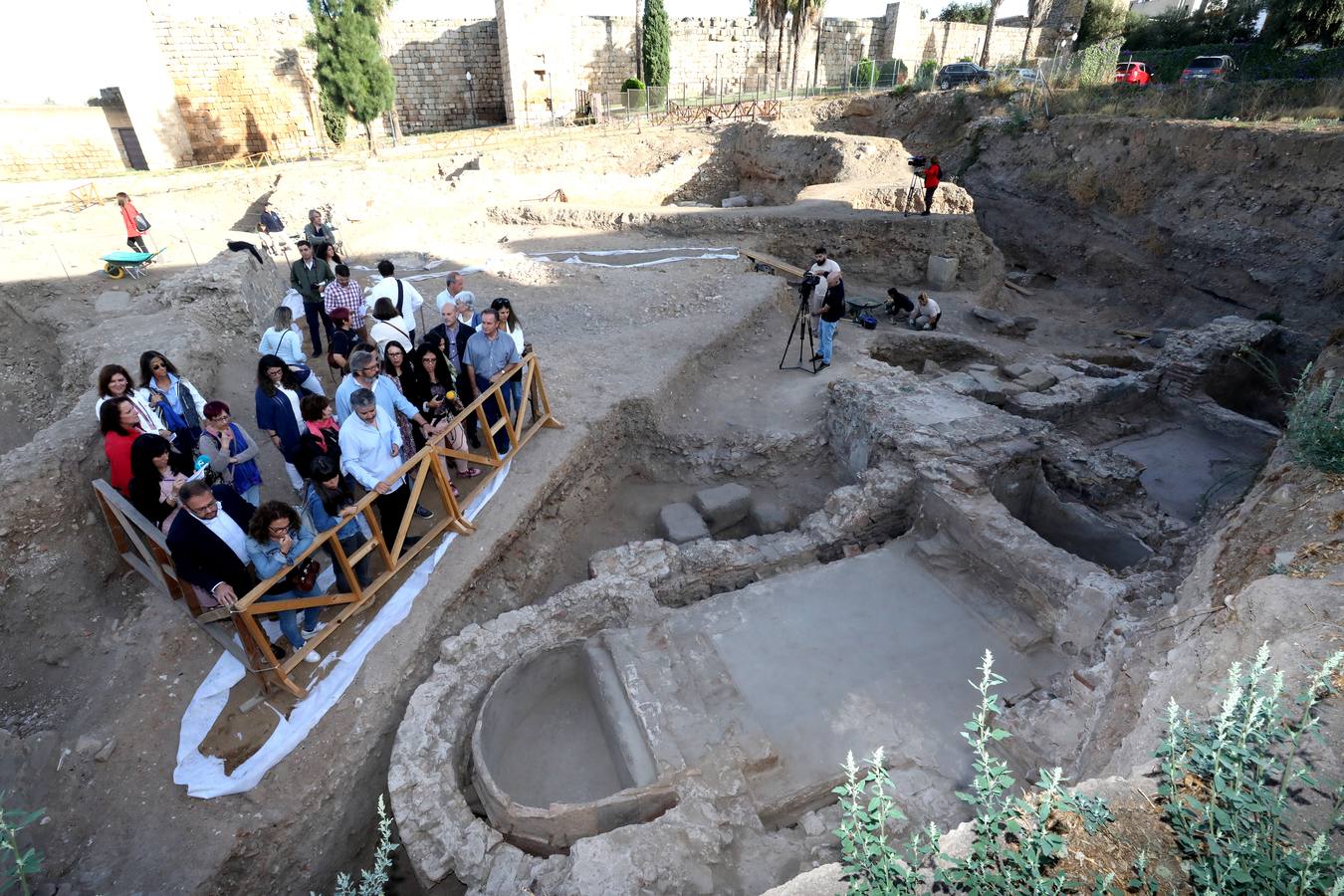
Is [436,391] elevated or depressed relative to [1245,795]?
depressed

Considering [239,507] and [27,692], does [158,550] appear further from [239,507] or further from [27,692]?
[27,692]

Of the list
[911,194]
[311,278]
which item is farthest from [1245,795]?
[911,194]

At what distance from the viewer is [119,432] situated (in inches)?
200

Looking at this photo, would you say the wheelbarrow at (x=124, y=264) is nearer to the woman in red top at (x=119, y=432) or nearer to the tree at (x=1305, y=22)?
the woman in red top at (x=119, y=432)

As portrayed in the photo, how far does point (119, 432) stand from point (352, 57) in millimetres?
22257

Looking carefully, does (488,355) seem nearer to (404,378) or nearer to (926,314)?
(404,378)

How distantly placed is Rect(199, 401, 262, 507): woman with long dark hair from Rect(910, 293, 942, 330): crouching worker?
38.2 feet

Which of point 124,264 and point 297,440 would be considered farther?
point 124,264

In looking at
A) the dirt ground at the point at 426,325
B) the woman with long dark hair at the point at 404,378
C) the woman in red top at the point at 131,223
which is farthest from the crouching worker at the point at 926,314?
the woman in red top at the point at 131,223

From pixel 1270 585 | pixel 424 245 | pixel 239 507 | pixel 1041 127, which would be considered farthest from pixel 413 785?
pixel 1041 127

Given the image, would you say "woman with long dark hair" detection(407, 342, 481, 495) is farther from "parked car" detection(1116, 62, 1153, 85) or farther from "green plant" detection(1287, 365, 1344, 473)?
"parked car" detection(1116, 62, 1153, 85)

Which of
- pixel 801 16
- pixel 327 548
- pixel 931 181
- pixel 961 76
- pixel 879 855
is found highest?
pixel 801 16

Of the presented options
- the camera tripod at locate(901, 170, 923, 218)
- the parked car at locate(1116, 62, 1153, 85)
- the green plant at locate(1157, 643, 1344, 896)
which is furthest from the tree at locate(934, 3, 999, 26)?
the green plant at locate(1157, 643, 1344, 896)

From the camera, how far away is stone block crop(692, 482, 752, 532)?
24.9 feet
